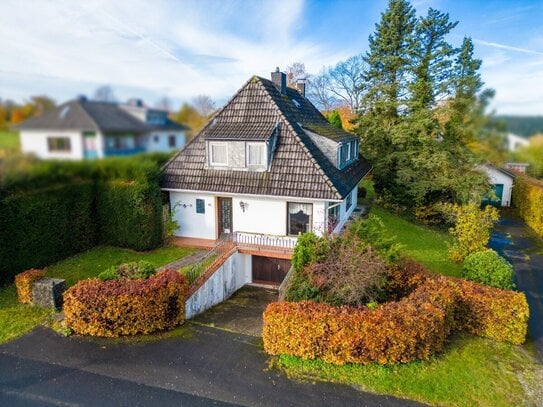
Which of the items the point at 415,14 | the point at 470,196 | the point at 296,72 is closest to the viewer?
the point at 470,196

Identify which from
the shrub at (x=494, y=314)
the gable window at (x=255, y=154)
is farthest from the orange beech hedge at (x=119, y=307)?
the shrub at (x=494, y=314)

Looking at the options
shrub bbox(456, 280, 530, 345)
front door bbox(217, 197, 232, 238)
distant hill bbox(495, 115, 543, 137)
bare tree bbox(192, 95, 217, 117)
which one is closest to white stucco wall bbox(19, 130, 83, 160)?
bare tree bbox(192, 95, 217, 117)

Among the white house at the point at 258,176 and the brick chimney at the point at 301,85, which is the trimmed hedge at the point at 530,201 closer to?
the white house at the point at 258,176

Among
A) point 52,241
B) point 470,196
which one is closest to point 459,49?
point 470,196

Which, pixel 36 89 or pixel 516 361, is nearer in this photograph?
pixel 36 89

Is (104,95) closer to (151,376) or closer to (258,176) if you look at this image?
(151,376)

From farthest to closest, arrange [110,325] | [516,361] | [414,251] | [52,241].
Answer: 1. [414,251]
2. [52,241]
3. [110,325]
4. [516,361]

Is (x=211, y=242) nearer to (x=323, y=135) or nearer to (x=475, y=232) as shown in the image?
(x=323, y=135)
